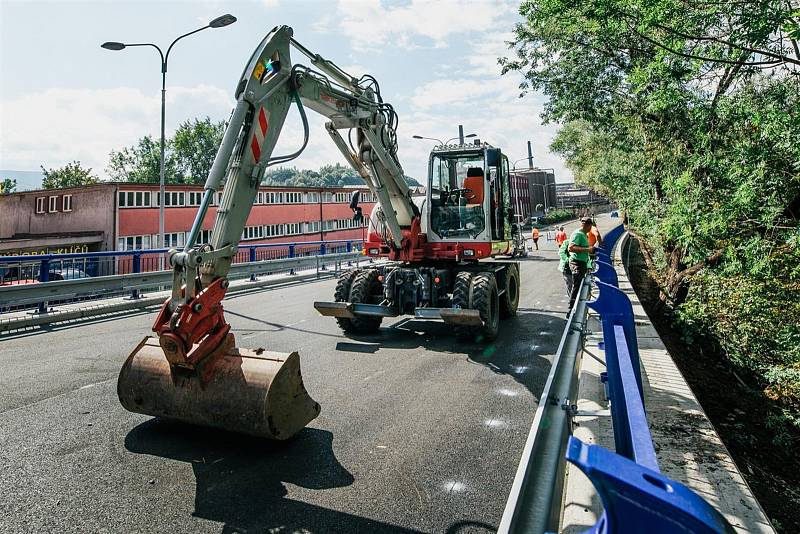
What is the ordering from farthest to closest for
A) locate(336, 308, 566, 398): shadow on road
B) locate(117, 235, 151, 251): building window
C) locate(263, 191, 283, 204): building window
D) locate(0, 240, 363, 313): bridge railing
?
locate(263, 191, 283, 204): building window, locate(117, 235, 151, 251): building window, locate(0, 240, 363, 313): bridge railing, locate(336, 308, 566, 398): shadow on road

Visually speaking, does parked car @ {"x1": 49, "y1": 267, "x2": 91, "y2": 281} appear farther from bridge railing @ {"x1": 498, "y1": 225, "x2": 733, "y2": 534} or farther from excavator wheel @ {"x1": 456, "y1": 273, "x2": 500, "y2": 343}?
bridge railing @ {"x1": 498, "y1": 225, "x2": 733, "y2": 534}

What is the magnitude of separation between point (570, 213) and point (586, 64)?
6531cm

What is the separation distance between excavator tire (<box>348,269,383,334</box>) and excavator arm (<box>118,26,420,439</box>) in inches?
129

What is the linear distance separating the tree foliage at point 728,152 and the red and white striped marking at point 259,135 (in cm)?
674

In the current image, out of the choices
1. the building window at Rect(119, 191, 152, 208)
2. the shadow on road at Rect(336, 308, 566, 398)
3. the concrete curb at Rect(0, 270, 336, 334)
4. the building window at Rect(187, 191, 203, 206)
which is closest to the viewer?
the shadow on road at Rect(336, 308, 566, 398)

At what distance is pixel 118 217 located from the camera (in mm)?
28422

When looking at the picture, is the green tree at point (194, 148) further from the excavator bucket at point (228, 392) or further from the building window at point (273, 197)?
the excavator bucket at point (228, 392)

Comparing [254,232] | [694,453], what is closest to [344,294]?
[694,453]

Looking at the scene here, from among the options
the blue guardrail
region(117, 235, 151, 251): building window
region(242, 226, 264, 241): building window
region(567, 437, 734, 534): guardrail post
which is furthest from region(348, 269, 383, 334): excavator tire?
region(242, 226, 264, 241): building window

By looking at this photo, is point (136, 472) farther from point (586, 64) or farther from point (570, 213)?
point (570, 213)

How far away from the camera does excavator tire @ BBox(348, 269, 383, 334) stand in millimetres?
8609

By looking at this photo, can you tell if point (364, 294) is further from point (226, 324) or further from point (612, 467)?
point (612, 467)

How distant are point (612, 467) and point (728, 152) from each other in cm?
1086

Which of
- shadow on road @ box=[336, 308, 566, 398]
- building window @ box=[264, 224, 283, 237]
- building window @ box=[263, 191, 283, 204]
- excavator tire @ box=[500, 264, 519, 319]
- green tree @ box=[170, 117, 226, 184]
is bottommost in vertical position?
shadow on road @ box=[336, 308, 566, 398]
